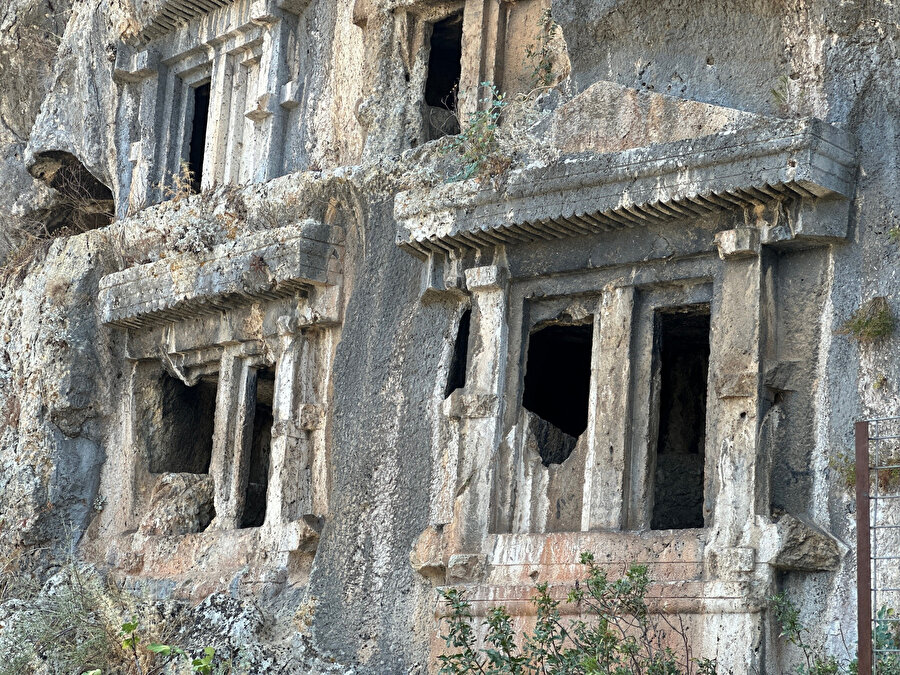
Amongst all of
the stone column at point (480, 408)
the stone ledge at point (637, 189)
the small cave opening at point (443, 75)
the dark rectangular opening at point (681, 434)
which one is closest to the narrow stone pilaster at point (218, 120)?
the small cave opening at point (443, 75)

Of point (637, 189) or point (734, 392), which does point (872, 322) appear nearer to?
point (734, 392)

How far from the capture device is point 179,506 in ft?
37.7

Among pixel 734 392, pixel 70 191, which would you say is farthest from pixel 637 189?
pixel 70 191

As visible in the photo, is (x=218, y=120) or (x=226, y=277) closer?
(x=226, y=277)

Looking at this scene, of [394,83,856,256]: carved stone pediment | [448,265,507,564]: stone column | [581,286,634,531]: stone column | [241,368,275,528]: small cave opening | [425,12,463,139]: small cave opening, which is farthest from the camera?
[241,368,275,528]: small cave opening

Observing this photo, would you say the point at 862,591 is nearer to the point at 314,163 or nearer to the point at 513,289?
the point at 513,289

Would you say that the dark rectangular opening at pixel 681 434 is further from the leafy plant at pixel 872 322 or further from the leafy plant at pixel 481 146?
the leafy plant at pixel 872 322

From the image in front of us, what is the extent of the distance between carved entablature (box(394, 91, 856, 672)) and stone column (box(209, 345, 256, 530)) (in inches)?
81.9

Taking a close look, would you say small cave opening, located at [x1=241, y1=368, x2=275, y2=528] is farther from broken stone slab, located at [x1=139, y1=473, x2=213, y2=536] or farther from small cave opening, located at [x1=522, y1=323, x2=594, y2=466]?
small cave opening, located at [x1=522, y1=323, x2=594, y2=466]

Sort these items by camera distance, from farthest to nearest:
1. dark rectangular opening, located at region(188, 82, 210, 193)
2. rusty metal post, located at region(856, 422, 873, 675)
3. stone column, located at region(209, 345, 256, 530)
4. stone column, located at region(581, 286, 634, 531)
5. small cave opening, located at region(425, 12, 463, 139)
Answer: dark rectangular opening, located at region(188, 82, 210, 193) → stone column, located at region(209, 345, 256, 530) → small cave opening, located at region(425, 12, 463, 139) → stone column, located at region(581, 286, 634, 531) → rusty metal post, located at region(856, 422, 873, 675)

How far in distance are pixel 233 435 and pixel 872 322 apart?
4965 millimetres

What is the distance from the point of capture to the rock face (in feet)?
26.1

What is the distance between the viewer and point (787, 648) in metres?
7.65

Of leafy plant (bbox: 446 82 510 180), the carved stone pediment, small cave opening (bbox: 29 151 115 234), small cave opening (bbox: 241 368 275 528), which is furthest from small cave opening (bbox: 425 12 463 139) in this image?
small cave opening (bbox: 29 151 115 234)
